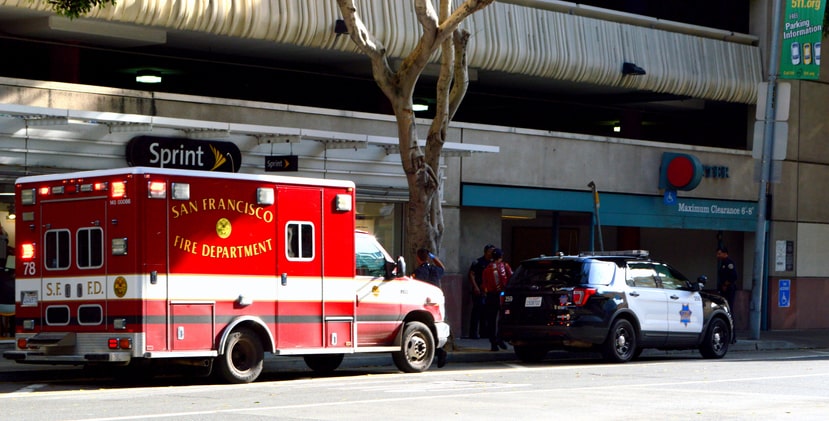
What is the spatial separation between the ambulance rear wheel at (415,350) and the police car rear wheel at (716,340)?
5.94m

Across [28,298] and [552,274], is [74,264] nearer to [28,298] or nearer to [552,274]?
[28,298]

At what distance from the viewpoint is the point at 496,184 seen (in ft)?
87.0

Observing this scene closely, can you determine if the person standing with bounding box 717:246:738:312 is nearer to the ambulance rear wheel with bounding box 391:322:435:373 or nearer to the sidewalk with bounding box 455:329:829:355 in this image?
the sidewalk with bounding box 455:329:829:355

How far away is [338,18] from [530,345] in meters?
7.04

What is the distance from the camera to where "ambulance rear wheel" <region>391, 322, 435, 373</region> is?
17.9m

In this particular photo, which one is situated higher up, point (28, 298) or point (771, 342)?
point (28, 298)

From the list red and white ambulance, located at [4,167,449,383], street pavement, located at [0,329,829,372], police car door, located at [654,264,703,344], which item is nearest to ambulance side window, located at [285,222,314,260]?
red and white ambulance, located at [4,167,449,383]

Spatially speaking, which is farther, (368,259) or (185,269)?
(368,259)

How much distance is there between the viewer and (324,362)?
18.2 m

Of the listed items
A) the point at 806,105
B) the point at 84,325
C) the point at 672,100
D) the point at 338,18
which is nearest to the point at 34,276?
the point at 84,325

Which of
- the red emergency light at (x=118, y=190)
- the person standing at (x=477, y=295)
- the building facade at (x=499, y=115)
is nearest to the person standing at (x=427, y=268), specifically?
the building facade at (x=499, y=115)

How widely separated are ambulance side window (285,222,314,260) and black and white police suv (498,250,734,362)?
4740 millimetres

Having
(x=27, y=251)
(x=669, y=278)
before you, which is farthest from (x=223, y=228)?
(x=669, y=278)

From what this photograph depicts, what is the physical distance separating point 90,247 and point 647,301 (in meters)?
9.23
